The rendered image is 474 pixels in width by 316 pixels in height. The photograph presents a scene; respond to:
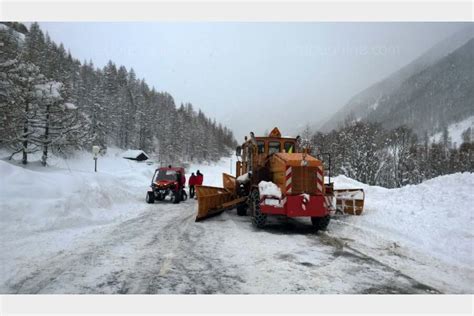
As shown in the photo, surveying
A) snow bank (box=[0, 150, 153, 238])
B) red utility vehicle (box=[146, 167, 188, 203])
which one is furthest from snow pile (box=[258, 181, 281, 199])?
red utility vehicle (box=[146, 167, 188, 203])

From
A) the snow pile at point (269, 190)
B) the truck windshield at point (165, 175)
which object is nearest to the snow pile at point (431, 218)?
Result: the snow pile at point (269, 190)

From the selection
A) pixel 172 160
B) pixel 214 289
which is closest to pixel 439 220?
pixel 214 289

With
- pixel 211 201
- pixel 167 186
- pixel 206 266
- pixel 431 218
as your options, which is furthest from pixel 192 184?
pixel 206 266

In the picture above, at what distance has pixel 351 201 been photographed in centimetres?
1154

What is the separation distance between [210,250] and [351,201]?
251 inches

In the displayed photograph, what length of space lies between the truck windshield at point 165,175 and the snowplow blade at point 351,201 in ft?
32.7

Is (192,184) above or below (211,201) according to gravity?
above

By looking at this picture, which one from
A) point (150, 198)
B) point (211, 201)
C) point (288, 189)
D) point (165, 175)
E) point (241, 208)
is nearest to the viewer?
point (288, 189)

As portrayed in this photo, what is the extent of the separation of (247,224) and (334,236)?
3.06 meters

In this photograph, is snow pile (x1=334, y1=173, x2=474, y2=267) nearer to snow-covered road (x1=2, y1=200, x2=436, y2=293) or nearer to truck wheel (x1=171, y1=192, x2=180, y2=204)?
snow-covered road (x1=2, y1=200, x2=436, y2=293)

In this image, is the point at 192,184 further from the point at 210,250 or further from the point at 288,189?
the point at 210,250

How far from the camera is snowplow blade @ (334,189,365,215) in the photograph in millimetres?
11414

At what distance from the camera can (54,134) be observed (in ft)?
98.1

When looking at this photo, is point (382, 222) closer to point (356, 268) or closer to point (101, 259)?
point (356, 268)
